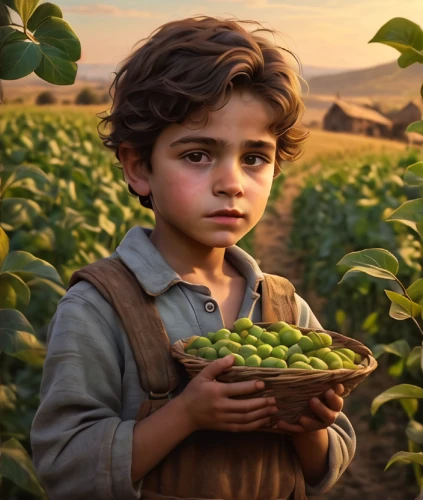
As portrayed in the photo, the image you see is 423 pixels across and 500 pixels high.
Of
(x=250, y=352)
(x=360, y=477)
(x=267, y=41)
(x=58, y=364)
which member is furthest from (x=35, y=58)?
(x=360, y=477)

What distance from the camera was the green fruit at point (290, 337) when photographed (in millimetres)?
1732

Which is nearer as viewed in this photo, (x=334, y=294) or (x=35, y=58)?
(x=35, y=58)

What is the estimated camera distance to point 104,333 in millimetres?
1770

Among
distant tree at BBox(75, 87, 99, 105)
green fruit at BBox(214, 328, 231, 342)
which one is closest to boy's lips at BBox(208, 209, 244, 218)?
green fruit at BBox(214, 328, 231, 342)

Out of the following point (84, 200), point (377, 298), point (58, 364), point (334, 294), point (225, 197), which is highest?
point (225, 197)

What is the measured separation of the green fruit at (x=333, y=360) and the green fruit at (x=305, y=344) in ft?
0.12

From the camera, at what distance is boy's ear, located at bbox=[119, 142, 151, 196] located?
1914 millimetres

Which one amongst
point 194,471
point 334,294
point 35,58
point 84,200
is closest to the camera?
point 194,471

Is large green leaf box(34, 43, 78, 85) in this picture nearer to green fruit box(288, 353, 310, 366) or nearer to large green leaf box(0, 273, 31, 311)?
large green leaf box(0, 273, 31, 311)

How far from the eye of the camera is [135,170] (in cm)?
194

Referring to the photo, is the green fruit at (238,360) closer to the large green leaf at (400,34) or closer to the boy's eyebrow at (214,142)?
the boy's eyebrow at (214,142)

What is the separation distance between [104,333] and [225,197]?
354 mm

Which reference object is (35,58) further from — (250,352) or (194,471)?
(194,471)

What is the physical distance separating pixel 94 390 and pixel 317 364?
43 cm
